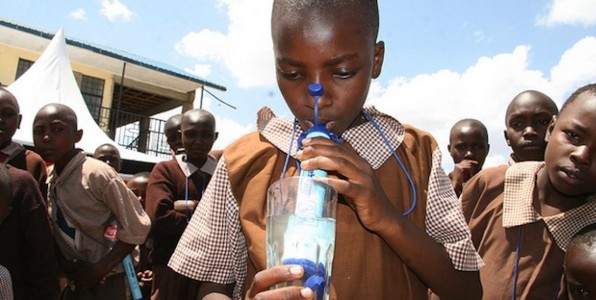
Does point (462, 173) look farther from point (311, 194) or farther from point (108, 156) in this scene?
point (108, 156)

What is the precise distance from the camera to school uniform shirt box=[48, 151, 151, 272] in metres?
2.96

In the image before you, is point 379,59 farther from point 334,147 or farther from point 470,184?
point 470,184

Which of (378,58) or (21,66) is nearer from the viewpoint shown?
(378,58)

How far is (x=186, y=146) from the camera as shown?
13.4 feet

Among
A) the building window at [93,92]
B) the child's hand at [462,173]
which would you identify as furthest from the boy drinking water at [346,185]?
the building window at [93,92]

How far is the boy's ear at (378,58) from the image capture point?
1.25 m

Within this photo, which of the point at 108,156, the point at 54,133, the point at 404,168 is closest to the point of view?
the point at 404,168

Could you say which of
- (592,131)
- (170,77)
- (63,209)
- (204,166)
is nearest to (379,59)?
(592,131)

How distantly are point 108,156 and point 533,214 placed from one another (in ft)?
15.6

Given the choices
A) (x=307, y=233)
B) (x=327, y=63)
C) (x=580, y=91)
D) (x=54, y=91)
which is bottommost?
(x=307, y=233)

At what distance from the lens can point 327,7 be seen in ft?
3.54

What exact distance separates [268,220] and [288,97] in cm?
28

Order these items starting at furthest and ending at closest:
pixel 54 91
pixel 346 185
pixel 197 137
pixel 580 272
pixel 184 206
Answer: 1. pixel 54 91
2. pixel 197 137
3. pixel 184 206
4. pixel 580 272
5. pixel 346 185

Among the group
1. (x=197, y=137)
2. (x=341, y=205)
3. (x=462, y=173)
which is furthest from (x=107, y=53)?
(x=341, y=205)
